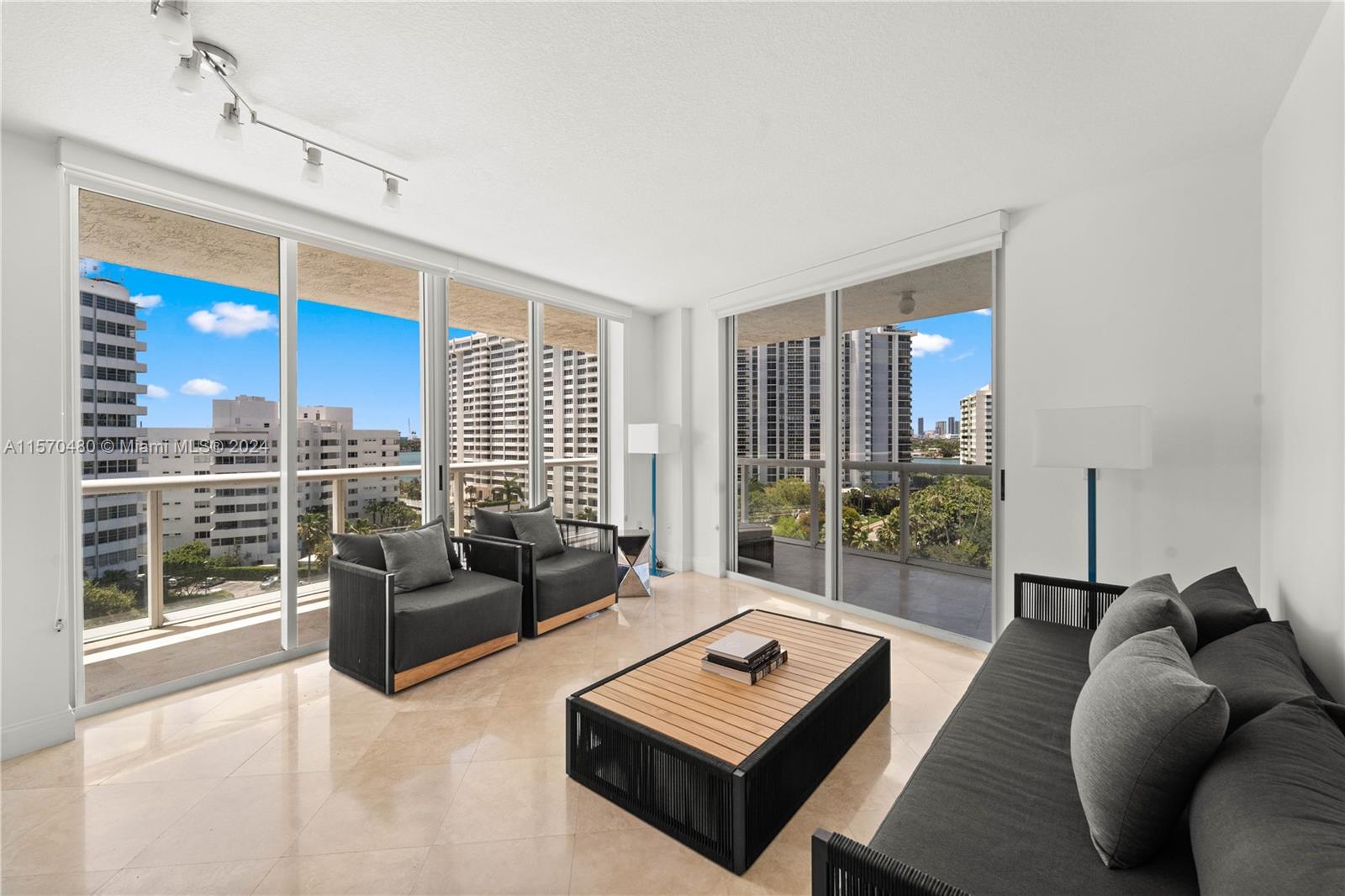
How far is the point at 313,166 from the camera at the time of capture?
257 cm

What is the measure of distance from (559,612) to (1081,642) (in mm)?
2929

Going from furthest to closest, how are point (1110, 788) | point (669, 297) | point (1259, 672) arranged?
1. point (669, 297)
2. point (1259, 672)
3. point (1110, 788)

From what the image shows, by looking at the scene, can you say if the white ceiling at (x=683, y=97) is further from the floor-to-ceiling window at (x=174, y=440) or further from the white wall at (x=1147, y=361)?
the floor-to-ceiling window at (x=174, y=440)

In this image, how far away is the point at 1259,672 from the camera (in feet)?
4.56

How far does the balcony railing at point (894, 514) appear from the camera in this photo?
3.74 metres

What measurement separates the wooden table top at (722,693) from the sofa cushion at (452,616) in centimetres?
124

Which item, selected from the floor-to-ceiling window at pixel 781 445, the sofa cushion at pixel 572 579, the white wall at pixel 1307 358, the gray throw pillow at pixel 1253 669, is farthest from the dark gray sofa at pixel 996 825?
the floor-to-ceiling window at pixel 781 445

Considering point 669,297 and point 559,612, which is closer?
point 559,612

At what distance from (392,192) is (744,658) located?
2834 millimetres

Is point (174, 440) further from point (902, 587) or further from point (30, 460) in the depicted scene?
point (902, 587)

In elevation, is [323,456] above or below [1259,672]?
above

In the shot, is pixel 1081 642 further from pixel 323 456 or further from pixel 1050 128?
pixel 323 456

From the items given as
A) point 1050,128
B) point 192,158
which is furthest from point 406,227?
point 1050,128

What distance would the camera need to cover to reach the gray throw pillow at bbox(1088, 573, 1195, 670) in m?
1.71
